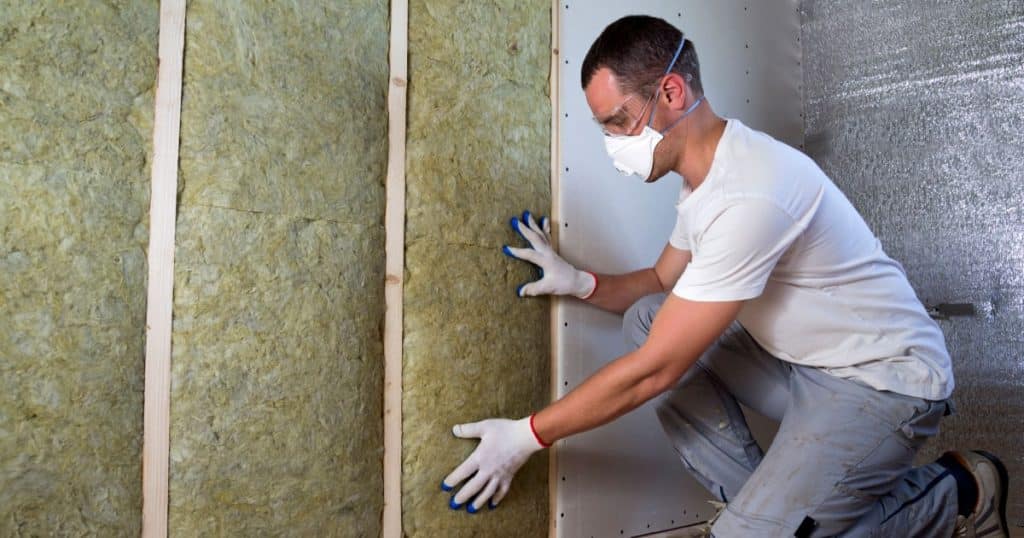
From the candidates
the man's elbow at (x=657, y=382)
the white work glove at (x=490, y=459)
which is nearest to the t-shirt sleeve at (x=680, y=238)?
the man's elbow at (x=657, y=382)

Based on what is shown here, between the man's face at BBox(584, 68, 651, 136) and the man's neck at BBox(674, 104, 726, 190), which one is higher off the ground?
the man's face at BBox(584, 68, 651, 136)

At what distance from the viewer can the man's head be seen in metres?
1.59

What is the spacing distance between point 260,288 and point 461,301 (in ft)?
1.65

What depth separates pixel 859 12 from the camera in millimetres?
2869

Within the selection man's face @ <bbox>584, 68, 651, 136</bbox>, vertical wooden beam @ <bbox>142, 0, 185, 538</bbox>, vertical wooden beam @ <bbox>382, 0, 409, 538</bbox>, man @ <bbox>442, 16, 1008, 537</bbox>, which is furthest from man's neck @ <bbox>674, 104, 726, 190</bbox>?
vertical wooden beam @ <bbox>142, 0, 185, 538</bbox>

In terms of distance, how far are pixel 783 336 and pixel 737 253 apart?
0.33m

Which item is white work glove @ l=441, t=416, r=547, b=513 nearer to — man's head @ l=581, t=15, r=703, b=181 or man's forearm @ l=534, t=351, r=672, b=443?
man's forearm @ l=534, t=351, r=672, b=443

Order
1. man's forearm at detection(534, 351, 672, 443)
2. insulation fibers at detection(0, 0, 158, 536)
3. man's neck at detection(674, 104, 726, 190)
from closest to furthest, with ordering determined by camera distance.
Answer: insulation fibers at detection(0, 0, 158, 536), man's forearm at detection(534, 351, 672, 443), man's neck at detection(674, 104, 726, 190)

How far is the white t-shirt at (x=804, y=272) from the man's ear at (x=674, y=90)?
13 cm

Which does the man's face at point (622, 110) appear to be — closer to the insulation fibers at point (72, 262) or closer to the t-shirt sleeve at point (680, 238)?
the t-shirt sleeve at point (680, 238)

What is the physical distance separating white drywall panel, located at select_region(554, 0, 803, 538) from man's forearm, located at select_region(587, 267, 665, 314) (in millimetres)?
52

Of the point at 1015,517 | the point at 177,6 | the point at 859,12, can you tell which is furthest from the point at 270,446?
the point at 859,12

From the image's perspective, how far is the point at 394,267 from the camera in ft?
5.72

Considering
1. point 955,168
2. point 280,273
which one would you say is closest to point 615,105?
point 280,273
